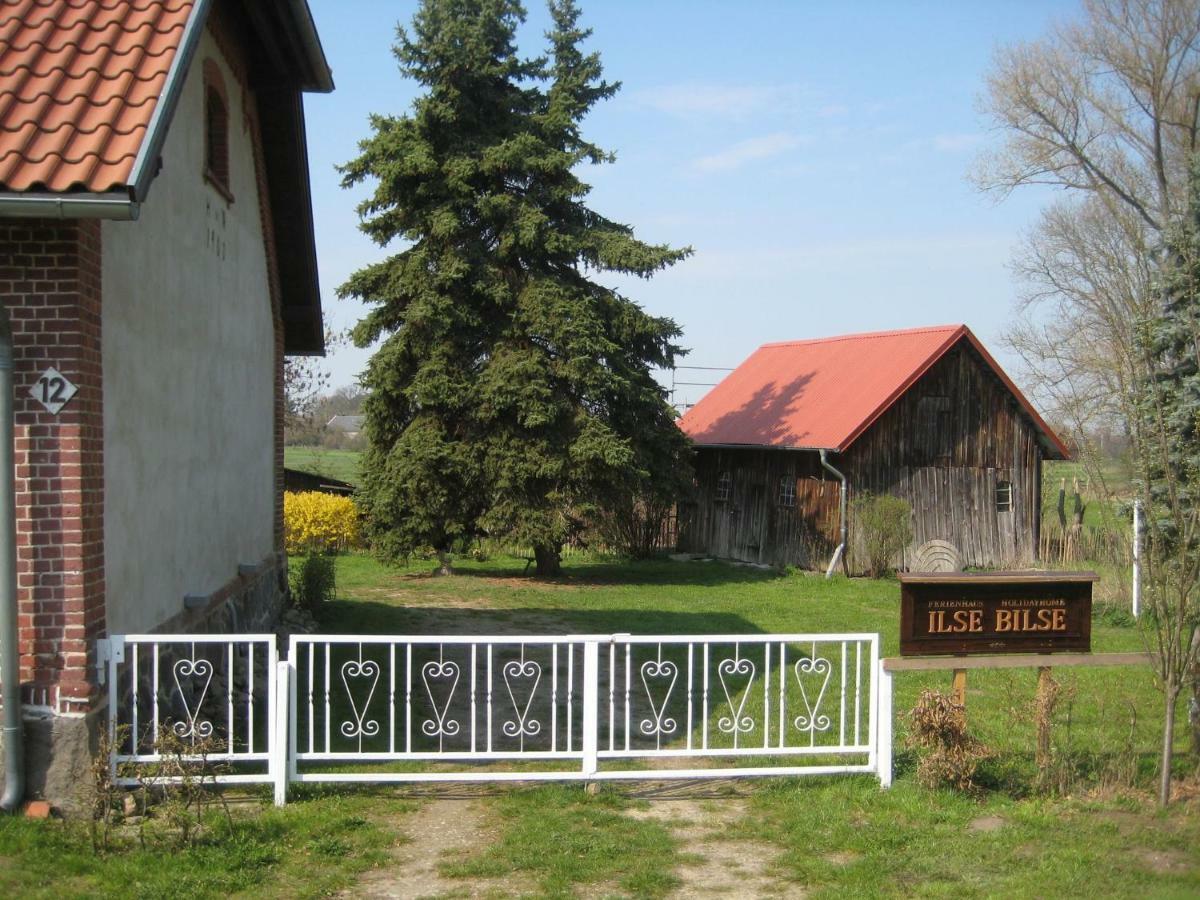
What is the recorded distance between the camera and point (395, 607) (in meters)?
17.5

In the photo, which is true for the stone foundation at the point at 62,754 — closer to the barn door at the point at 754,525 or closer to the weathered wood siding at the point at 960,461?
the weathered wood siding at the point at 960,461

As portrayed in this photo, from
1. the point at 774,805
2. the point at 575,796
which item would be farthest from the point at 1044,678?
the point at 575,796

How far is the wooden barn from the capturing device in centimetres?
2362

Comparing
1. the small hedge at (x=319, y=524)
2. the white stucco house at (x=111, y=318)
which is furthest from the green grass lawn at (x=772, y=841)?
the small hedge at (x=319, y=524)

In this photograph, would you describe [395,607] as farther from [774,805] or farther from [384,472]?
[774,805]

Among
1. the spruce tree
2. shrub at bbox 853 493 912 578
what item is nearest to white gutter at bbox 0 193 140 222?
the spruce tree

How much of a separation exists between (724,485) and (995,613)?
1938 cm

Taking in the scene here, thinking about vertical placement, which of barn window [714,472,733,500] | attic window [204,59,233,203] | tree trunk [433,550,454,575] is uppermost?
attic window [204,59,233,203]

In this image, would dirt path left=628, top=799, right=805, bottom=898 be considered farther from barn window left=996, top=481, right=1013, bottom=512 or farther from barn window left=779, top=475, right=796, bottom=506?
barn window left=996, top=481, right=1013, bottom=512

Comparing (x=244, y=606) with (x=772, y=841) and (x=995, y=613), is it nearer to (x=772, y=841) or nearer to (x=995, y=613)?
(x=772, y=841)

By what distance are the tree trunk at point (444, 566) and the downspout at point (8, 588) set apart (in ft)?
52.4

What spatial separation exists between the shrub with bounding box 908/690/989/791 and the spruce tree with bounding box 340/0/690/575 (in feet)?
42.6

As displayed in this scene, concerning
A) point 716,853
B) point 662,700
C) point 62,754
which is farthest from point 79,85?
point 662,700

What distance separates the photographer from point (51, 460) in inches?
251
